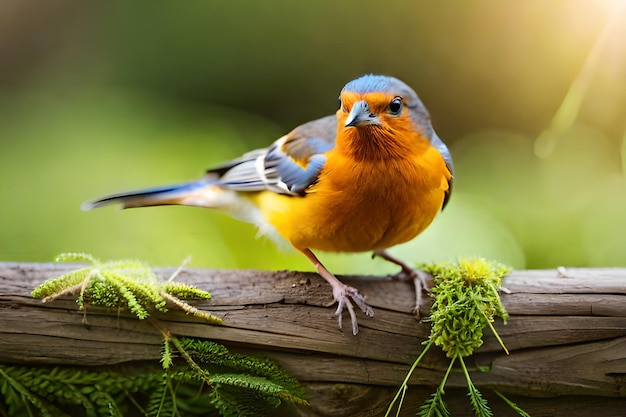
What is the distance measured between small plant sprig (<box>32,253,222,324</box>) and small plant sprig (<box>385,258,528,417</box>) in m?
0.78

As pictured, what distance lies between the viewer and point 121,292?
2.39 meters

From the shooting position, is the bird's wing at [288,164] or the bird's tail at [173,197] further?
the bird's tail at [173,197]

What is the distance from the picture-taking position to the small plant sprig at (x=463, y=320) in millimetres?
2352

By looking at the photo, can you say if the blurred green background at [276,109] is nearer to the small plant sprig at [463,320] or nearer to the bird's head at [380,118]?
the small plant sprig at [463,320]

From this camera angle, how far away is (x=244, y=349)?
95.0 inches

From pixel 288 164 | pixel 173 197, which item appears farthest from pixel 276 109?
pixel 288 164

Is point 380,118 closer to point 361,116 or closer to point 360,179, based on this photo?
point 361,116

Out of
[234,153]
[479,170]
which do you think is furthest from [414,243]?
[234,153]

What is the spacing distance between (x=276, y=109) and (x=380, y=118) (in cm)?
330

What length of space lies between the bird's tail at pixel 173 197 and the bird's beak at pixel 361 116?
0.99 m

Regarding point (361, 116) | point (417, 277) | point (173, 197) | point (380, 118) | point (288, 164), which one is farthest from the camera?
point (173, 197)

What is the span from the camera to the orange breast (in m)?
2.54

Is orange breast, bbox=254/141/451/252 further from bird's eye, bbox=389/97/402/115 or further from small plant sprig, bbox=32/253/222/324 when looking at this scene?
small plant sprig, bbox=32/253/222/324

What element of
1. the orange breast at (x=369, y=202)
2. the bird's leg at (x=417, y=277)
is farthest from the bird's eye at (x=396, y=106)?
the bird's leg at (x=417, y=277)
